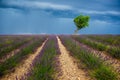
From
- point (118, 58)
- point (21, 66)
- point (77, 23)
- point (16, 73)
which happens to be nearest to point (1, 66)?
point (16, 73)

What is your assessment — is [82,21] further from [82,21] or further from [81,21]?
[81,21]

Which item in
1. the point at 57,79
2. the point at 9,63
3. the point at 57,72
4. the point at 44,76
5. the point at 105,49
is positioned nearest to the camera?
the point at 44,76

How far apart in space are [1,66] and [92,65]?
334 centimetres

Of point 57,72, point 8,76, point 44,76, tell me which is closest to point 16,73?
point 8,76

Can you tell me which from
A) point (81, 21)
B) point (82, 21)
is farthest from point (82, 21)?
point (81, 21)

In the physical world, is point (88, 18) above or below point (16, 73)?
above

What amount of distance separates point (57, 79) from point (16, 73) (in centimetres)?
203

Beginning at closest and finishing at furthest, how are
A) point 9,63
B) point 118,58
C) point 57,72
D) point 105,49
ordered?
point 57,72, point 9,63, point 118,58, point 105,49

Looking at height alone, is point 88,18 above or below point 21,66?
above

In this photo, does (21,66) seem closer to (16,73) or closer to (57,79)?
(16,73)

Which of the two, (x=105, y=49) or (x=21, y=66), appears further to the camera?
(x=105, y=49)

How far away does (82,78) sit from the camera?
24.1 feet

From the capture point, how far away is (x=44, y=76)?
6191 millimetres

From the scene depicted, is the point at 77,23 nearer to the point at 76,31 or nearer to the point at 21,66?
the point at 76,31
